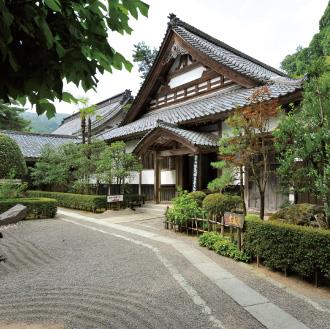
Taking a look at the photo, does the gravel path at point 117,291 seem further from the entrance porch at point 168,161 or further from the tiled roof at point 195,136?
the entrance porch at point 168,161

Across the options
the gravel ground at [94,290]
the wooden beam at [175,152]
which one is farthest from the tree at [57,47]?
the wooden beam at [175,152]

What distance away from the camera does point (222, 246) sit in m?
7.83

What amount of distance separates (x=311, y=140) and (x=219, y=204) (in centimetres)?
386

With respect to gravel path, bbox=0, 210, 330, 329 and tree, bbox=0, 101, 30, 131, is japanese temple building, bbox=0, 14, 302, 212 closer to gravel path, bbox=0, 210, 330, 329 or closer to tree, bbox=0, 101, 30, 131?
gravel path, bbox=0, 210, 330, 329

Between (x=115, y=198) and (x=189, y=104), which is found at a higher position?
(x=189, y=104)

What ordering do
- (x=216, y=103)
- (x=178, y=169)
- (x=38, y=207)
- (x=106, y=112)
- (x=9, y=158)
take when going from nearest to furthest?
(x=38, y=207) → (x=216, y=103) → (x=9, y=158) → (x=178, y=169) → (x=106, y=112)

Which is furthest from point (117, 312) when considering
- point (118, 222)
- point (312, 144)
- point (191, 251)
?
point (118, 222)

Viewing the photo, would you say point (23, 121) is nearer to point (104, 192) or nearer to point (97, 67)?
point (104, 192)

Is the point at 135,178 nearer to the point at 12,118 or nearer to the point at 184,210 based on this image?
the point at 184,210

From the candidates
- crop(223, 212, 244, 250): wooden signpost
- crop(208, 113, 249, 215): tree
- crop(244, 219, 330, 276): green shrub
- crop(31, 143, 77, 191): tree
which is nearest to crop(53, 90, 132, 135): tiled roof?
crop(31, 143, 77, 191): tree

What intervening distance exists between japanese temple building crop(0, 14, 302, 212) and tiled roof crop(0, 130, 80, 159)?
9.28 metres

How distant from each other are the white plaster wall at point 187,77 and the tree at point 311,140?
10.2 metres

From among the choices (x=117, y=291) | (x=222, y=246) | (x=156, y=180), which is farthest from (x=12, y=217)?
(x=156, y=180)

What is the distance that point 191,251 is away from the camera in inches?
314
